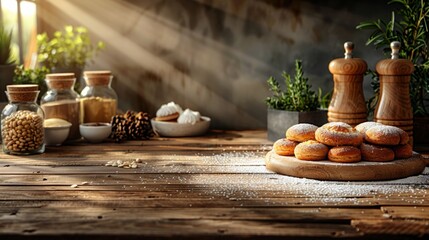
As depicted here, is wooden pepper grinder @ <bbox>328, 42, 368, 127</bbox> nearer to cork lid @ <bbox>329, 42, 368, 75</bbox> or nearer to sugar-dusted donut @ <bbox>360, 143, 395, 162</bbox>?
cork lid @ <bbox>329, 42, 368, 75</bbox>

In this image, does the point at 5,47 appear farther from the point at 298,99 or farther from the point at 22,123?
the point at 298,99

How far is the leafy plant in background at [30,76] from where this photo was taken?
2.25 meters

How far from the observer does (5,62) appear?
7.38ft

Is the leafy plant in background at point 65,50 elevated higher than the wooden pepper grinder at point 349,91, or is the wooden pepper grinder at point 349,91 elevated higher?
the leafy plant in background at point 65,50

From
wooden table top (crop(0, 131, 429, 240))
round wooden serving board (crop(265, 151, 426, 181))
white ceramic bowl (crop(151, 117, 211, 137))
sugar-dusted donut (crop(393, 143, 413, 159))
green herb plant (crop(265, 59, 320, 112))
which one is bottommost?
A: wooden table top (crop(0, 131, 429, 240))

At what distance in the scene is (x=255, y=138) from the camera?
7.48ft

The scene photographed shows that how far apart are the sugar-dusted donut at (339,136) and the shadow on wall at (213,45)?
34.9 inches

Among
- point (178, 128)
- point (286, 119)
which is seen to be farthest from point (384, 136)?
point (178, 128)

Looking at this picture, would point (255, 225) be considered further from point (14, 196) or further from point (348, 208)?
point (14, 196)

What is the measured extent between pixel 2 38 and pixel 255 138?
96 centimetres

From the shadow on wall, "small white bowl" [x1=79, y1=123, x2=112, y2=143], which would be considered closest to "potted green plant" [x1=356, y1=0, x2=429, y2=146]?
the shadow on wall

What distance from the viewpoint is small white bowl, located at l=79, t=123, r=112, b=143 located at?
218 centimetres

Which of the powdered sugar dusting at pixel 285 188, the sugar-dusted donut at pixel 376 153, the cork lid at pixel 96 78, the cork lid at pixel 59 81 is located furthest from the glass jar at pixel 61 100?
the sugar-dusted donut at pixel 376 153

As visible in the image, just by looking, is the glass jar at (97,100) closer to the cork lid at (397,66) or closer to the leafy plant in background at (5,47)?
the leafy plant in background at (5,47)
